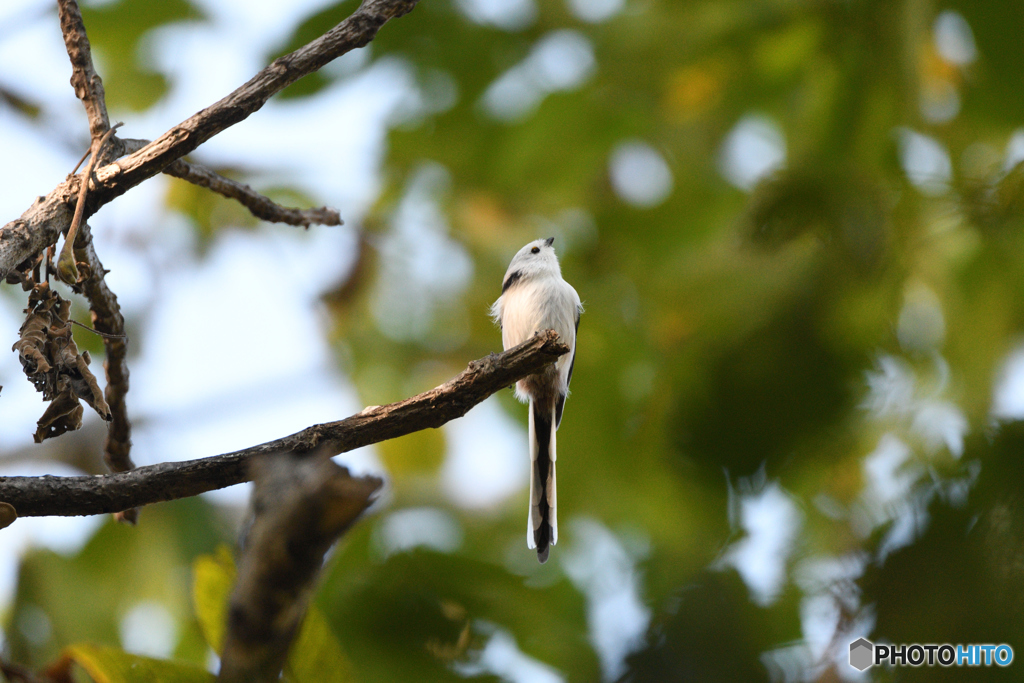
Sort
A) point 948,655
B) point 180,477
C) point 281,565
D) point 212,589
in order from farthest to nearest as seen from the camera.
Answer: point 212,589, point 180,477, point 948,655, point 281,565

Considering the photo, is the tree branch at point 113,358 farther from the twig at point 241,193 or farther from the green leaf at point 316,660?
the green leaf at point 316,660

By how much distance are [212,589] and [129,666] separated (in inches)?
18.6

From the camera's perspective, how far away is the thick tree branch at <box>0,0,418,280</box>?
5.54 feet

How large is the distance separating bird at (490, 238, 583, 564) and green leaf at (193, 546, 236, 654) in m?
1.58

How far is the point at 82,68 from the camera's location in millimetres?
1900

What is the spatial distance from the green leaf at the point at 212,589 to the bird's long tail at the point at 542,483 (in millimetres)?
1409

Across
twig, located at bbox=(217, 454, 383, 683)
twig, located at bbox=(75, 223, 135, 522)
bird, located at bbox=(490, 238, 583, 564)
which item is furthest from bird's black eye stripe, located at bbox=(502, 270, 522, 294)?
twig, located at bbox=(217, 454, 383, 683)

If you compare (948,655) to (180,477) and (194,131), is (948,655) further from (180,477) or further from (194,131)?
(194,131)

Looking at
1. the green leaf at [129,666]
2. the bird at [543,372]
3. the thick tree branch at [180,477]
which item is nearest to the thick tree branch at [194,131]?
the thick tree branch at [180,477]

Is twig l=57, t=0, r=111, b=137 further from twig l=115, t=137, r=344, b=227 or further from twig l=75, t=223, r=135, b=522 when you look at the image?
twig l=75, t=223, r=135, b=522

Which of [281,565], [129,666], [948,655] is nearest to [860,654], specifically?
[948,655]

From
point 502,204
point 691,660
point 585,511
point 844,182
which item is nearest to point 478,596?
point 691,660

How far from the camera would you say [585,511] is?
7.51m

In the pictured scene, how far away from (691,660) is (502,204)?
24.8 ft
